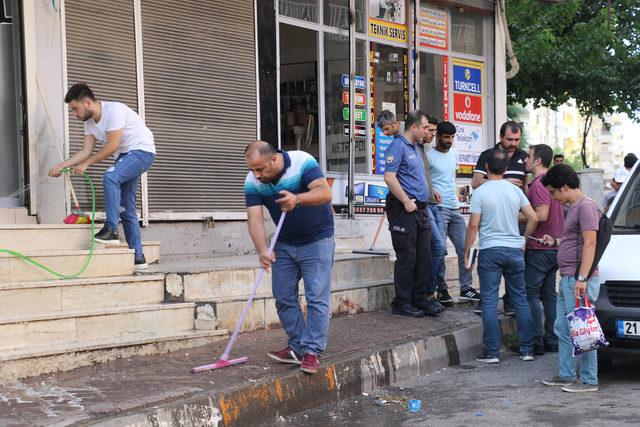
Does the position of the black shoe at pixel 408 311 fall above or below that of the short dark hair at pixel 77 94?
below

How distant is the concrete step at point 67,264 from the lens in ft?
22.5

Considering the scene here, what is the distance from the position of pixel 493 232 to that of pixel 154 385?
11.1 feet

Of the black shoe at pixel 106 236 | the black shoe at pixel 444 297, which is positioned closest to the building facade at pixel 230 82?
the black shoe at pixel 106 236

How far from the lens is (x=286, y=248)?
21.4ft

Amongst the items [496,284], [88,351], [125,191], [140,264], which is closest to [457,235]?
[496,284]

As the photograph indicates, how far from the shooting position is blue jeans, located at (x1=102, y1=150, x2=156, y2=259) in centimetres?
763

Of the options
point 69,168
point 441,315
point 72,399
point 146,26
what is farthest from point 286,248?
point 146,26

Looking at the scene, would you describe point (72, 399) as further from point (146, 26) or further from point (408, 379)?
point (146, 26)

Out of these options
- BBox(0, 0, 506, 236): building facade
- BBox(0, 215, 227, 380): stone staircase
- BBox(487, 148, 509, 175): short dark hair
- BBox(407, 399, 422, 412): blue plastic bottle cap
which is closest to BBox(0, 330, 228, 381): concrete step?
BBox(0, 215, 227, 380): stone staircase

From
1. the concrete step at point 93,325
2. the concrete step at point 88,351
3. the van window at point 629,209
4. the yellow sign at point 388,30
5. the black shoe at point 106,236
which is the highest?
the yellow sign at point 388,30

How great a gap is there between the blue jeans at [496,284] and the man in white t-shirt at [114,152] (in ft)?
9.68

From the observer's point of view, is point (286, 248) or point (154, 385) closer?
point (154, 385)

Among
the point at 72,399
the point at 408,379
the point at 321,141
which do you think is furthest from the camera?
the point at 321,141

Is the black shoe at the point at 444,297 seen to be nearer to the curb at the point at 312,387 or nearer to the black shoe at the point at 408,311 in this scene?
the black shoe at the point at 408,311
